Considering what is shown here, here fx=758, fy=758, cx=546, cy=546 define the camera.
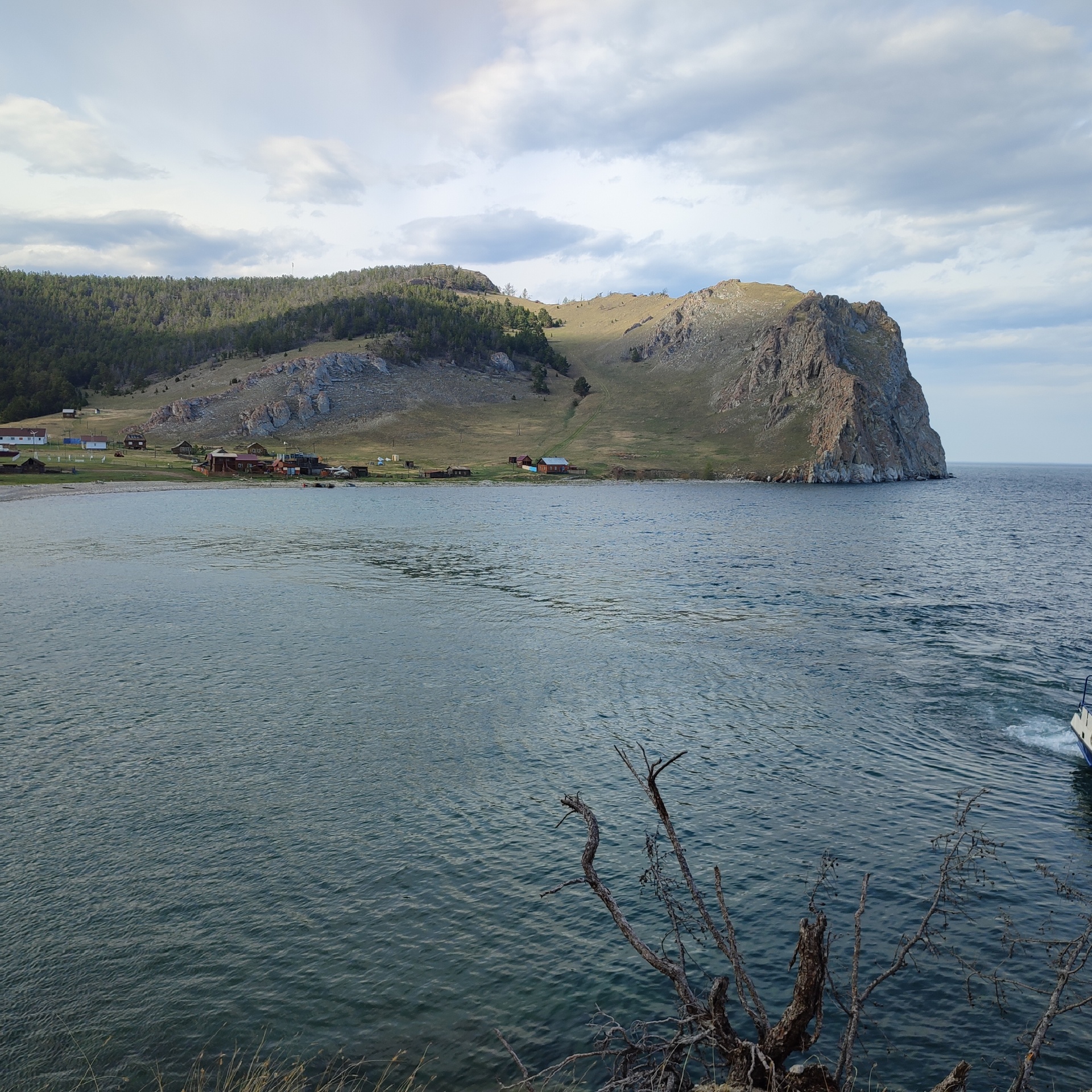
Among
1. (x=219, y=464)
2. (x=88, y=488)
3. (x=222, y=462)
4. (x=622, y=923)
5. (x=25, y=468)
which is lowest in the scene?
(x=622, y=923)

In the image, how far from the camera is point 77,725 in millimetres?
29609

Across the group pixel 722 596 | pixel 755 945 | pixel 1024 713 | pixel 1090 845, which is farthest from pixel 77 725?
pixel 722 596

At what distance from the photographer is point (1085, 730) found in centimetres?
2922

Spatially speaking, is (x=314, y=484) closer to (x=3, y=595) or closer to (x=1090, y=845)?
(x=3, y=595)

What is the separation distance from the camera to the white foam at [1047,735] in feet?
101

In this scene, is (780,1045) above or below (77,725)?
above

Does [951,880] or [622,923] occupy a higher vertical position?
[622,923]

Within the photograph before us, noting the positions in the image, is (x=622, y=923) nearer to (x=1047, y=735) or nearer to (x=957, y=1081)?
(x=957, y=1081)

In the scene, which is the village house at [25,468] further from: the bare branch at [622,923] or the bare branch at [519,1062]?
the bare branch at [622,923]

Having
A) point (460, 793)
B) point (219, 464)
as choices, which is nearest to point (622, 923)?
point (460, 793)

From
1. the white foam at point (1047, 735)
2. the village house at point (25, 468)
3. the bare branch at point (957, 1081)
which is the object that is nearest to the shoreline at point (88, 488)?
the village house at point (25, 468)

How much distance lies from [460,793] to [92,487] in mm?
137418

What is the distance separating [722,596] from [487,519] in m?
60.0

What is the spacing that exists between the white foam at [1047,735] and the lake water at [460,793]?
0.59 ft
